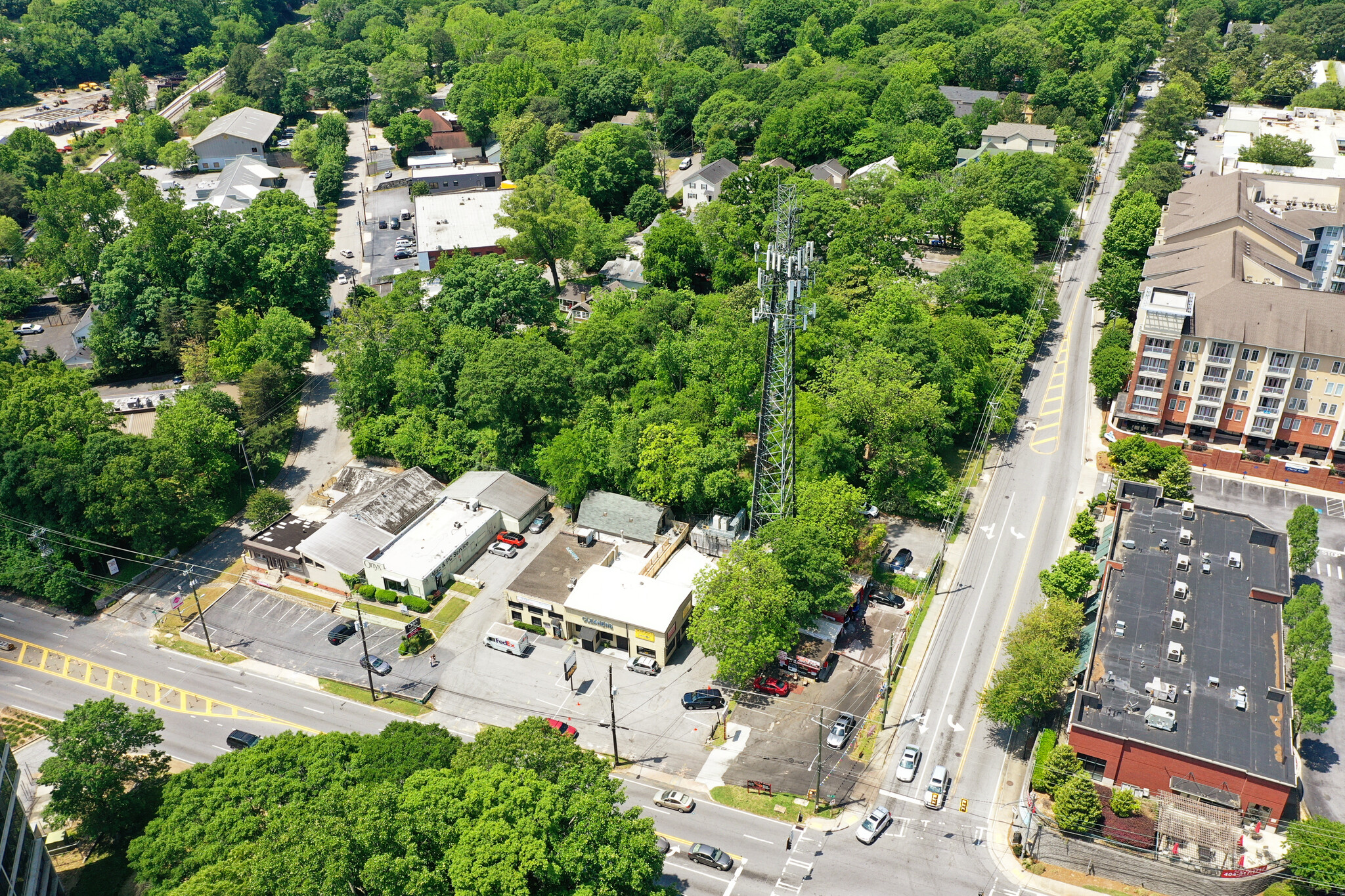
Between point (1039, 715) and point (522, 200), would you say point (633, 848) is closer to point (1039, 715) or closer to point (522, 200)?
point (1039, 715)

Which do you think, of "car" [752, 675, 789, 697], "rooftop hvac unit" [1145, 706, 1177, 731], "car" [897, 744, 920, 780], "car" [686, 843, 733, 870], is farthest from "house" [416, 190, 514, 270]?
"rooftop hvac unit" [1145, 706, 1177, 731]

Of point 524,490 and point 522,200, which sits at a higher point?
point 522,200

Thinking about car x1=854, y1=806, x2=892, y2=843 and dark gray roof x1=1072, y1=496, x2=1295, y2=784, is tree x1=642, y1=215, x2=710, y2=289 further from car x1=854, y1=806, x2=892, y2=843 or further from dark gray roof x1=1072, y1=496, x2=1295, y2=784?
car x1=854, y1=806, x2=892, y2=843

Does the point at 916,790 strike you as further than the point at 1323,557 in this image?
No

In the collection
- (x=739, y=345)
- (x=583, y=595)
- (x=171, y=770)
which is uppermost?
(x=739, y=345)

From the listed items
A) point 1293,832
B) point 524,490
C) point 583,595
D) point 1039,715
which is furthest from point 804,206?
point 1293,832

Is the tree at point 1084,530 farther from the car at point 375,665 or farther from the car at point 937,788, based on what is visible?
the car at point 375,665
